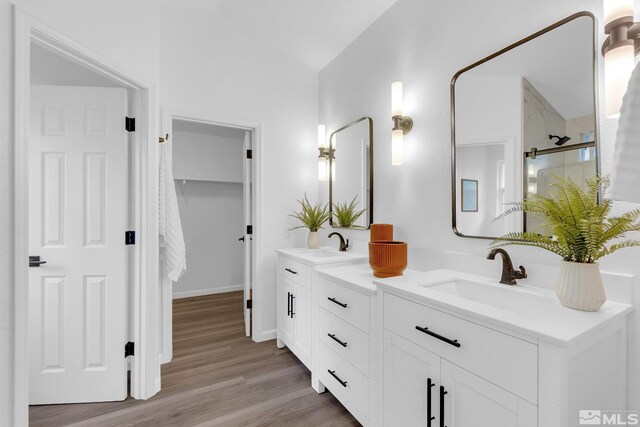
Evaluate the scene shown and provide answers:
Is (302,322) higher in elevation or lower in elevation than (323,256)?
lower

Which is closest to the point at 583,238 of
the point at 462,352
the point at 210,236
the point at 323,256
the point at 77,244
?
the point at 462,352

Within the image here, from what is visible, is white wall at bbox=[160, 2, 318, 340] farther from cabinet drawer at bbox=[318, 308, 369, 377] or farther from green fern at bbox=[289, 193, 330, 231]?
cabinet drawer at bbox=[318, 308, 369, 377]

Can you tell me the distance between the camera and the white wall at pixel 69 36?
4.01 ft

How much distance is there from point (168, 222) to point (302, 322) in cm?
126

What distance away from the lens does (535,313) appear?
1.05 meters

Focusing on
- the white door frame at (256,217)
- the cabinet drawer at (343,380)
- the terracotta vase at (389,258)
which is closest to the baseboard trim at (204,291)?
the white door frame at (256,217)

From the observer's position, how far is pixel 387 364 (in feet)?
4.76

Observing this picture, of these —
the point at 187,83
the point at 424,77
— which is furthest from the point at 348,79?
the point at 187,83

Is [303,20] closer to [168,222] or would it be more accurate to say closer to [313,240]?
[313,240]

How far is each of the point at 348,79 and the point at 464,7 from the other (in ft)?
3.89

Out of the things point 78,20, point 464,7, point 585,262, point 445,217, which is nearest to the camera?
point 585,262

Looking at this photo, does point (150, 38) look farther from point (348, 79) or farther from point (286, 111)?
point (348, 79)

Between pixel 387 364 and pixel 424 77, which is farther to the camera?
pixel 424 77

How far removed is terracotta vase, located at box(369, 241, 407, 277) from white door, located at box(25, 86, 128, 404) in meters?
1.65
